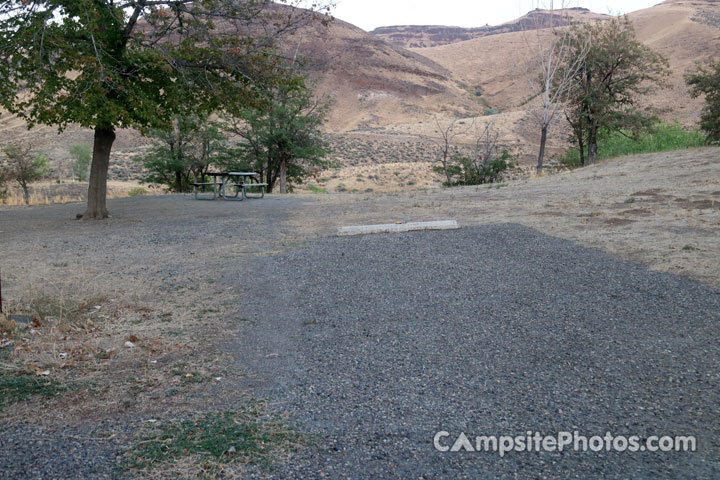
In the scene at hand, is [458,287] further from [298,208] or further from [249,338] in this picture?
[298,208]

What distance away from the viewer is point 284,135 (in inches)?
808

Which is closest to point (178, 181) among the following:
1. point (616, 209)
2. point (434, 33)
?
point (616, 209)

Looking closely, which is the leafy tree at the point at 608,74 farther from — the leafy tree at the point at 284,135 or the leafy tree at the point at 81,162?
the leafy tree at the point at 81,162

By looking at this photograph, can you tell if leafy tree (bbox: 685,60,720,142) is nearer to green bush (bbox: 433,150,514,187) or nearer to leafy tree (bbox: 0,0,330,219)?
green bush (bbox: 433,150,514,187)

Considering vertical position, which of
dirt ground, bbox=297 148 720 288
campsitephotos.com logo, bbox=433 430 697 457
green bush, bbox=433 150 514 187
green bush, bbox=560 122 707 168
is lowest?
campsitephotos.com logo, bbox=433 430 697 457

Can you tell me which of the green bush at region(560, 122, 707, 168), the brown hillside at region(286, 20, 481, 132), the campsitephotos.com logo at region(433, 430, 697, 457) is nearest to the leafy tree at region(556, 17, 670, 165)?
the green bush at region(560, 122, 707, 168)

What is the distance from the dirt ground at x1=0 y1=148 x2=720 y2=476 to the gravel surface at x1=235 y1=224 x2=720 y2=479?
0.48 metres

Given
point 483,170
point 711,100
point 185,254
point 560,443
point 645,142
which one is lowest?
point 560,443

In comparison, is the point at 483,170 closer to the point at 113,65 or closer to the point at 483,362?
the point at 113,65

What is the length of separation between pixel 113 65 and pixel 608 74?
870 inches

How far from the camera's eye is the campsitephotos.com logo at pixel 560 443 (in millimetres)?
2631

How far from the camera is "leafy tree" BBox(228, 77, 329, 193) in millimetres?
20516

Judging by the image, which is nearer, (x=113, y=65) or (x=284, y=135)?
(x=113, y=65)

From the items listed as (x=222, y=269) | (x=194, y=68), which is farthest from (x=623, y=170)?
(x=222, y=269)
